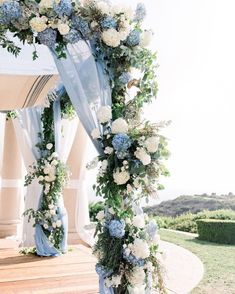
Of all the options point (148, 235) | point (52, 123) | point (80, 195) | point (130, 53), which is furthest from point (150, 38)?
point (80, 195)

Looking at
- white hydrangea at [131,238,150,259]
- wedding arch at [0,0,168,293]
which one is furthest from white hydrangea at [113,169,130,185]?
white hydrangea at [131,238,150,259]

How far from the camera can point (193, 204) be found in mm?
18375

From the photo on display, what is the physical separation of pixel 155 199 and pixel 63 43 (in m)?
1.47

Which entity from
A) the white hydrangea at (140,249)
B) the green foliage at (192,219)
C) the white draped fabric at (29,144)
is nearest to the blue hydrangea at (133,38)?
the white hydrangea at (140,249)

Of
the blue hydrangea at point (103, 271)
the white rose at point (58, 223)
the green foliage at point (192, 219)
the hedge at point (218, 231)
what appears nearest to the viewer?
the blue hydrangea at point (103, 271)

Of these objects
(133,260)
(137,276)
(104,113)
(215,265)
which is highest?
(104,113)

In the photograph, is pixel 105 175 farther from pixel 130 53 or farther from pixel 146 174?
pixel 130 53

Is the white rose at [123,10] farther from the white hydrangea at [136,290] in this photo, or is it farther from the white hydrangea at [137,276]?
the white hydrangea at [136,290]

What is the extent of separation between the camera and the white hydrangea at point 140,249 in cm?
294

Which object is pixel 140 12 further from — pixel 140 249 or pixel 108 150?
pixel 140 249

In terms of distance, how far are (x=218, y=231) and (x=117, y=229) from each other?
24.0 feet

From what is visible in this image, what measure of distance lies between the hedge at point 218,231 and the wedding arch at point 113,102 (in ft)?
22.6

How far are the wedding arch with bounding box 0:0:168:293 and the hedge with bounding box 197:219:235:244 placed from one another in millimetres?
6880

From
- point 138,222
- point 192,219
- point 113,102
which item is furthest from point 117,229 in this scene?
point 192,219
